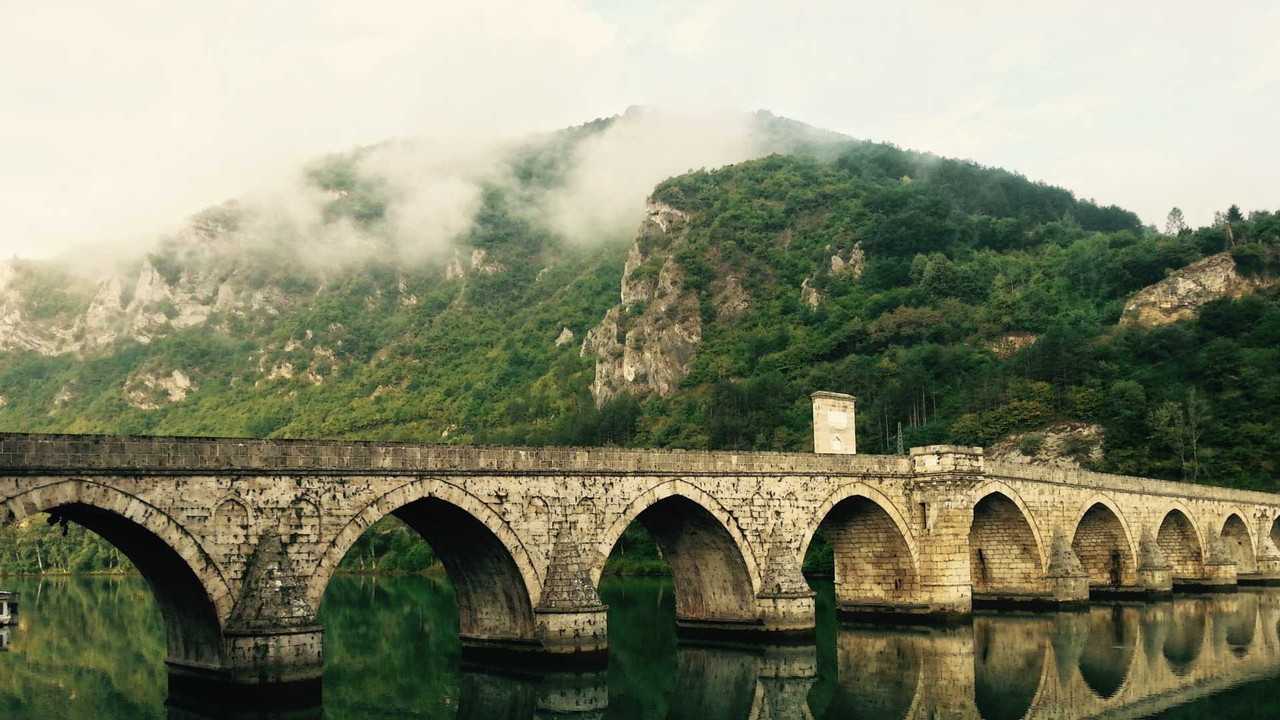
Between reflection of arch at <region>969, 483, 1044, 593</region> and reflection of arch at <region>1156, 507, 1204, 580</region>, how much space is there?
1452 cm

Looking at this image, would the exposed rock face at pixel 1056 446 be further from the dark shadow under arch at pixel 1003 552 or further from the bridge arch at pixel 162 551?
the bridge arch at pixel 162 551

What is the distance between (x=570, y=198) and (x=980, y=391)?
284 feet

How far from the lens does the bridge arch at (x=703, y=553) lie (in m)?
33.9

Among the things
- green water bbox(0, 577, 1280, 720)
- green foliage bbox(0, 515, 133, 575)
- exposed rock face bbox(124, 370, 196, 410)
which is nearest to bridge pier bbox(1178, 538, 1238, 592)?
green water bbox(0, 577, 1280, 720)

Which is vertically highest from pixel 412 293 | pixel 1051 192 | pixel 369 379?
pixel 1051 192

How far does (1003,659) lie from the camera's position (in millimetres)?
31547

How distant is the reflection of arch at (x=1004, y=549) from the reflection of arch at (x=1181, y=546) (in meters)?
14.5

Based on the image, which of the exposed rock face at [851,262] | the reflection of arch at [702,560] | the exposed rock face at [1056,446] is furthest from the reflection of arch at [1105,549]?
the exposed rock face at [851,262]

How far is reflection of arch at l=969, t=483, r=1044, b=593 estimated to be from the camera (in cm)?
4288

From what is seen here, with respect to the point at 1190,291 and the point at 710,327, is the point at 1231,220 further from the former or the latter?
the point at 710,327

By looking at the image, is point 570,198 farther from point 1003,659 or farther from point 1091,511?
point 1003,659

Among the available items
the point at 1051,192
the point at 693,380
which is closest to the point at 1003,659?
the point at 693,380

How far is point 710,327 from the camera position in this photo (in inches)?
3880

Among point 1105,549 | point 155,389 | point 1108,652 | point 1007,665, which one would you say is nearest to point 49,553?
point 155,389
